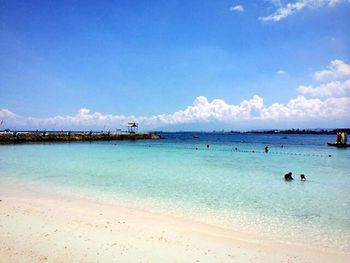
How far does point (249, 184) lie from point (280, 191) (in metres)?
2.10

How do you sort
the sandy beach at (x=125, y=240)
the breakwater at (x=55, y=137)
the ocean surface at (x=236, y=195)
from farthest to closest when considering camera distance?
the breakwater at (x=55, y=137)
the ocean surface at (x=236, y=195)
the sandy beach at (x=125, y=240)

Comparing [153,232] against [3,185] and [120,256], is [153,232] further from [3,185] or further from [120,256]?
[3,185]

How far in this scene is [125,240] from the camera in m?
7.95

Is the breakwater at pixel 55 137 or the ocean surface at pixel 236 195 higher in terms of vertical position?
the breakwater at pixel 55 137

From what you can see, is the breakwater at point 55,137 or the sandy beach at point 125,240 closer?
the sandy beach at point 125,240

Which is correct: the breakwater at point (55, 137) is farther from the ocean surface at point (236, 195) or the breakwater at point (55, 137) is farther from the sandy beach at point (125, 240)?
the sandy beach at point (125, 240)

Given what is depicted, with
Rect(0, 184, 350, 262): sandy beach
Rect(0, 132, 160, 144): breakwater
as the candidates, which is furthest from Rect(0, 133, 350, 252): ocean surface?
Rect(0, 132, 160, 144): breakwater

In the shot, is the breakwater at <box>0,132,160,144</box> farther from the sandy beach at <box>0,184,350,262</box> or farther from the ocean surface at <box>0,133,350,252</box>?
the sandy beach at <box>0,184,350,262</box>

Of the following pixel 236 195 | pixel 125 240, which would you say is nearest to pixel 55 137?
pixel 236 195

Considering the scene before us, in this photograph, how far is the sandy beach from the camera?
691 cm

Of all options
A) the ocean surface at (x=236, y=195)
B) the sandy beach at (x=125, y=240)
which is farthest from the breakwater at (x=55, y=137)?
the sandy beach at (x=125, y=240)

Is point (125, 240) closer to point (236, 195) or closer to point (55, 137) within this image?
point (236, 195)

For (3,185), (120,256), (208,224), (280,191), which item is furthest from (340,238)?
(3,185)

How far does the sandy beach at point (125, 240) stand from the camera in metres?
6.91
